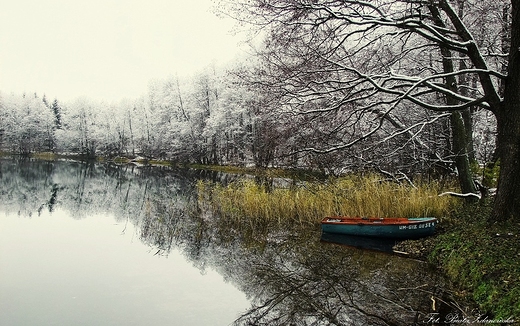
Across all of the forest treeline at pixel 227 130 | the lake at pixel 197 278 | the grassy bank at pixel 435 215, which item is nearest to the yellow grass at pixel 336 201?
the grassy bank at pixel 435 215

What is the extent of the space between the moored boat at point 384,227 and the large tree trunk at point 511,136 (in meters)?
1.96

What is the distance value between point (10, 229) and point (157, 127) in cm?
4726

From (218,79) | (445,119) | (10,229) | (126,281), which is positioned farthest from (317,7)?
(218,79)

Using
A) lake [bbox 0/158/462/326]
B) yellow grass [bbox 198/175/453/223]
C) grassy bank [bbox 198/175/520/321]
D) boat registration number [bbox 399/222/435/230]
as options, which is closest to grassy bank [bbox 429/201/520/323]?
grassy bank [bbox 198/175/520/321]

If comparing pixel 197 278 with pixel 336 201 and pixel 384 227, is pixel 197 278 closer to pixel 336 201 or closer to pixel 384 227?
pixel 384 227

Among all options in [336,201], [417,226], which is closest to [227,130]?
[336,201]

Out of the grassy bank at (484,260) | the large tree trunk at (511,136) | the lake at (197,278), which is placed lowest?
the lake at (197,278)

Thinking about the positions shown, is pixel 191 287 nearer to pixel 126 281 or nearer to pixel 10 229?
pixel 126 281

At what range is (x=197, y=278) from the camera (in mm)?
8336

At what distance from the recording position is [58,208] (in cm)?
1723

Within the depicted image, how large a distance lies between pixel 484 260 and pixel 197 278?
5.57m

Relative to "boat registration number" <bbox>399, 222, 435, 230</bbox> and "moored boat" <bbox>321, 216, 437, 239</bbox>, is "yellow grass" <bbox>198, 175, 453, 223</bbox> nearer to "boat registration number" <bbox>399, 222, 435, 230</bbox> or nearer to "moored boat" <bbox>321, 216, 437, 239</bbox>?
"moored boat" <bbox>321, 216, 437, 239</bbox>

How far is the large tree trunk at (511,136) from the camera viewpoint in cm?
751

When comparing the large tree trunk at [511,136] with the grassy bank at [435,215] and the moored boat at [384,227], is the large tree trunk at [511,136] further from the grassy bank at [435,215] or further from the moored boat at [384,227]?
the moored boat at [384,227]
